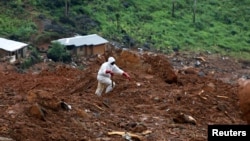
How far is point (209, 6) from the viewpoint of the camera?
124ft

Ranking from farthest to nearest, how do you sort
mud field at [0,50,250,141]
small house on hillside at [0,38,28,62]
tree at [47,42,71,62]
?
tree at [47,42,71,62] < small house on hillside at [0,38,28,62] < mud field at [0,50,250,141]

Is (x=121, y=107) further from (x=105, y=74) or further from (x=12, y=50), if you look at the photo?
(x=12, y=50)

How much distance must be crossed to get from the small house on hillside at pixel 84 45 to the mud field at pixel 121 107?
8805 millimetres

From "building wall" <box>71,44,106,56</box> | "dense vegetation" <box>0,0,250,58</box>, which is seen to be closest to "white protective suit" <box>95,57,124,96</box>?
"building wall" <box>71,44,106,56</box>

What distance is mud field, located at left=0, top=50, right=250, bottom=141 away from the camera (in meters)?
8.28

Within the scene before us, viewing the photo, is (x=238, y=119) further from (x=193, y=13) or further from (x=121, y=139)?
(x=193, y=13)

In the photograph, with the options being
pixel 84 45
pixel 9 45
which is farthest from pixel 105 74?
pixel 84 45

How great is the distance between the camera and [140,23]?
3294 cm

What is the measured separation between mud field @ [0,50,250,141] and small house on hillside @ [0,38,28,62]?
23.6 feet

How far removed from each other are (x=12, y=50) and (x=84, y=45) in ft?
13.0

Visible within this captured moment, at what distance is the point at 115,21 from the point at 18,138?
25.2m

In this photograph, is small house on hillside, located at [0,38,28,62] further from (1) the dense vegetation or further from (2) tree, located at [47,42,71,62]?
(1) the dense vegetation

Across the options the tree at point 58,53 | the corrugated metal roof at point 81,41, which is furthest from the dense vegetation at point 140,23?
the tree at point 58,53

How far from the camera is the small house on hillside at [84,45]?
25.6 meters
